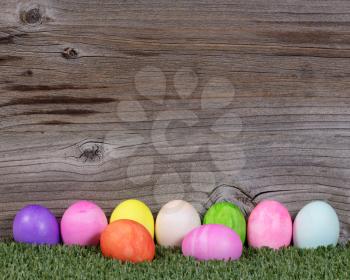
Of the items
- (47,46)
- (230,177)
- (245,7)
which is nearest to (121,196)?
(230,177)

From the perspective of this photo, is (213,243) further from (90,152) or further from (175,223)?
(90,152)

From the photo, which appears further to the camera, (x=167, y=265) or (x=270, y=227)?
(x=270, y=227)

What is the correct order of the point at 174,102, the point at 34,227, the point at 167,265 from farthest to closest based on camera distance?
the point at 174,102 → the point at 34,227 → the point at 167,265

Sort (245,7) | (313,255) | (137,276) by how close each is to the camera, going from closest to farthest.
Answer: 1. (137,276)
2. (313,255)
3. (245,7)

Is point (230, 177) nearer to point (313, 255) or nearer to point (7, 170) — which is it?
point (313, 255)

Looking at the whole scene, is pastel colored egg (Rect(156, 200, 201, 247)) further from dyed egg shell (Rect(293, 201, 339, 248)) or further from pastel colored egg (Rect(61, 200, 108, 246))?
dyed egg shell (Rect(293, 201, 339, 248))

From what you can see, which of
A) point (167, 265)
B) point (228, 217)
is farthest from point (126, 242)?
point (228, 217)

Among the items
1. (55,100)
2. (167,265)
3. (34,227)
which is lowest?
(167,265)
